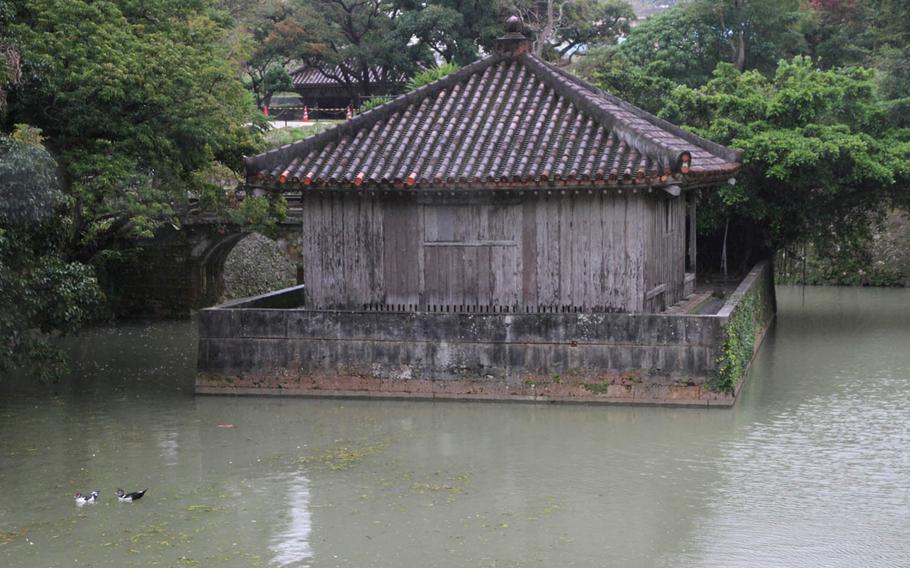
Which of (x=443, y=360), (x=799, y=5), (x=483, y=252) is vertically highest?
(x=799, y=5)

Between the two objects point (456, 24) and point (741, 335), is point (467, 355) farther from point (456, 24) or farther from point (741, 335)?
point (456, 24)

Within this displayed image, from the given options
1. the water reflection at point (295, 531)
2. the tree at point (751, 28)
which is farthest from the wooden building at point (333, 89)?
the water reflection at point (295, 531)

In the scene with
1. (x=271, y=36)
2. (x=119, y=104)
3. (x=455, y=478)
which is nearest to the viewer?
(x=455, y=478)

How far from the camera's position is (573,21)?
47344mm

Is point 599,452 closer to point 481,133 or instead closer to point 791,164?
point 481,133

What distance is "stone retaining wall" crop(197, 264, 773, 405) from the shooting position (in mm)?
17500

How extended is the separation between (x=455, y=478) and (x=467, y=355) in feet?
14.7

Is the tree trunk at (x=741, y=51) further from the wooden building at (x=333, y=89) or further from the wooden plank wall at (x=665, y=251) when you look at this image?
the wooden plank wall at (x=665, y=251)

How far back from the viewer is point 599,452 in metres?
15.1

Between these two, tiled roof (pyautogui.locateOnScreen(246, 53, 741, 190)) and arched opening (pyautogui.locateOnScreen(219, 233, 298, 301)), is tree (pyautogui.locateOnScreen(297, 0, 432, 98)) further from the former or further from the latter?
tiled roof (pyautogui.locateOnScreen(246, 53, 741, 190))

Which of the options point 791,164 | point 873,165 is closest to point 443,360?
point 791,164

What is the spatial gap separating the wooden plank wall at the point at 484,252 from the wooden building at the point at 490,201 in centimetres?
2

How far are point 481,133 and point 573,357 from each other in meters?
3.96

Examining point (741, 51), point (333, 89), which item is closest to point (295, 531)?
point (741, 51)
